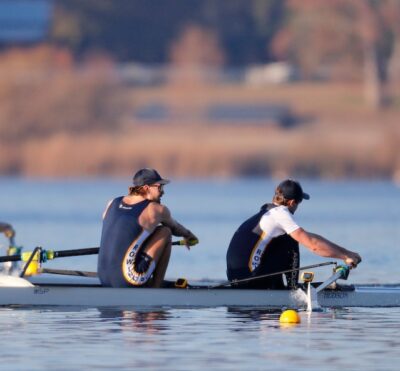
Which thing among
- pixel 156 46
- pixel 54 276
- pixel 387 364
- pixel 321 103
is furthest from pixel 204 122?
pixel 387 364

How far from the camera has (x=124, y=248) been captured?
16.1 meters

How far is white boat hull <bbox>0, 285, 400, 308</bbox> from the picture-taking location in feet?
53.5

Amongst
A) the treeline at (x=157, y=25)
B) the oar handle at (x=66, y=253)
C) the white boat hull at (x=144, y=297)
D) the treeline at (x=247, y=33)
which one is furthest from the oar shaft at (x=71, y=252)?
the treeline at (x=157, y=25)

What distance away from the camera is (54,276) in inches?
701

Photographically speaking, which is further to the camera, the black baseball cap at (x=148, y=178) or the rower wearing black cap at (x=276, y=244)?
the rower wearing black cap at (x=276, y=244)

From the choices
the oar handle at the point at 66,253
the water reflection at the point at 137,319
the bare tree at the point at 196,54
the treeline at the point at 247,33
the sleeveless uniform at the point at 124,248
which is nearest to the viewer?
the water reflection at the point at 137,319

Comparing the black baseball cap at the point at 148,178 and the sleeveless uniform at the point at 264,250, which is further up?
the black baseball cap at the point at 148,178

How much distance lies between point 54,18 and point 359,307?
7887 centimetres

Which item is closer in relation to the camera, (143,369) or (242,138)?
(143,369)

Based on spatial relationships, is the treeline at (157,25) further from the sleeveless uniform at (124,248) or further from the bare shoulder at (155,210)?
the bare shoulder at (155,210)

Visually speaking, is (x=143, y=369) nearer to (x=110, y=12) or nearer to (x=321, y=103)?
(x=321, y=103)

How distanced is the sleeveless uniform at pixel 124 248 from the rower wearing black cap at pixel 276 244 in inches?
35.1

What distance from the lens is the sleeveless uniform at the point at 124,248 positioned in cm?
1611

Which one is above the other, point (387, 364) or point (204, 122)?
point (204, 122)
